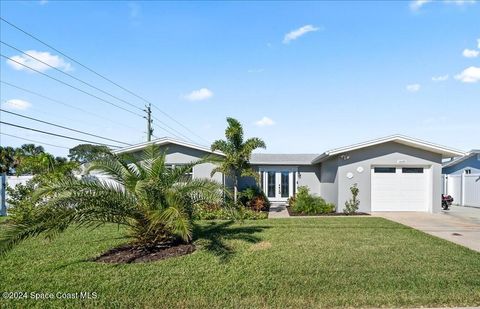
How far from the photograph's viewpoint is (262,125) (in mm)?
30844

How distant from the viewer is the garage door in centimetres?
1622

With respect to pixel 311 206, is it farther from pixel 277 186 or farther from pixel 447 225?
pixel 277 186

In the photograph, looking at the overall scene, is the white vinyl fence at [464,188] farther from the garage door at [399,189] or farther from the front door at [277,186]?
the front door at [277,186]

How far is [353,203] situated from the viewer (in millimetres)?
15789

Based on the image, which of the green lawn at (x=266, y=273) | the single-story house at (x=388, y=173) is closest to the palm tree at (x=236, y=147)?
the single-story house at (x=388, y=173)

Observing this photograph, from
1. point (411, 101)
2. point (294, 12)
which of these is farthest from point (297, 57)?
point (411, 101)

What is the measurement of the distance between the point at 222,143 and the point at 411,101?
9303 millimetres

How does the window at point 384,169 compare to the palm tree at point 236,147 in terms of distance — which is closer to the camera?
the palm tree at point 236,147

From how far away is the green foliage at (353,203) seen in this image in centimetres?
1566

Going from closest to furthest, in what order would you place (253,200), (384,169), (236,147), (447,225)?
(447,225)
(236,147)
(384,169)
(253,200)

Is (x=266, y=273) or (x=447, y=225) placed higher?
(x=266, y=273)

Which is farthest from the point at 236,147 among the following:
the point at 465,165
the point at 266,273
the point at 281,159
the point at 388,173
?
the point at 465,165

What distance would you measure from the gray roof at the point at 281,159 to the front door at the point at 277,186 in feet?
2.62

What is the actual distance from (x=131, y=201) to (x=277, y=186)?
1546 cm
